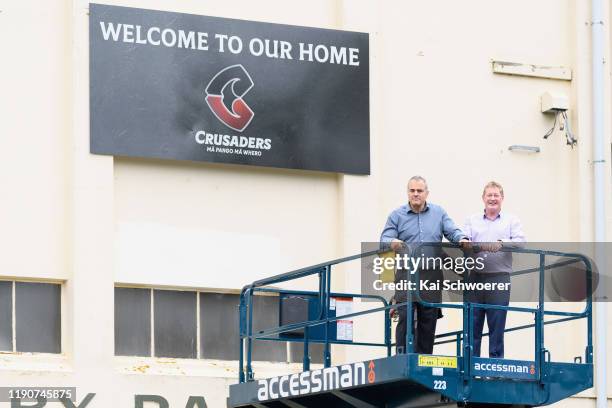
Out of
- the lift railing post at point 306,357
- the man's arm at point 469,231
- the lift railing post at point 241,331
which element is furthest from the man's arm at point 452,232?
the lift railing post at point 241,331

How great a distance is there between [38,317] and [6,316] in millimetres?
406

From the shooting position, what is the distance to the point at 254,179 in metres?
20.4

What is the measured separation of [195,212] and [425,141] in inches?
137

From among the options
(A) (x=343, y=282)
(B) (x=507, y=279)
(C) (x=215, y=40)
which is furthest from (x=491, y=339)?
(C) (x=215, y=40)

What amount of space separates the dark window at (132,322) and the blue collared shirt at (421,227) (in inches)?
193

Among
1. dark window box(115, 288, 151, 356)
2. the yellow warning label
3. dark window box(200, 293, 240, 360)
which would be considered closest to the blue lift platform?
the yellow warning label

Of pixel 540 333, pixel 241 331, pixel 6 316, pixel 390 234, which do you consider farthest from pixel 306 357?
pixel 6 316

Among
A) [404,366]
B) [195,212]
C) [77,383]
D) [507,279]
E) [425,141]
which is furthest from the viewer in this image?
[425,141]

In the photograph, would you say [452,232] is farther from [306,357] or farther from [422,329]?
[306,357]

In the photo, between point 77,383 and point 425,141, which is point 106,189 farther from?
point 425,141

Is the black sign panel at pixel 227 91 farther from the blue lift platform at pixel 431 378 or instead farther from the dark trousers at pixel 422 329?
the dark trousers at pixel 422 329

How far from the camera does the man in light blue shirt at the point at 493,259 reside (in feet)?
50.5

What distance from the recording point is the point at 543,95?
2200 centimetres

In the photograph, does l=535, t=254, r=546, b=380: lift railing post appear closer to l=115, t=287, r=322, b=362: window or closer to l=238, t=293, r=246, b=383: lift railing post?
l=238, t=293, r=246, b=383: lift railing post
